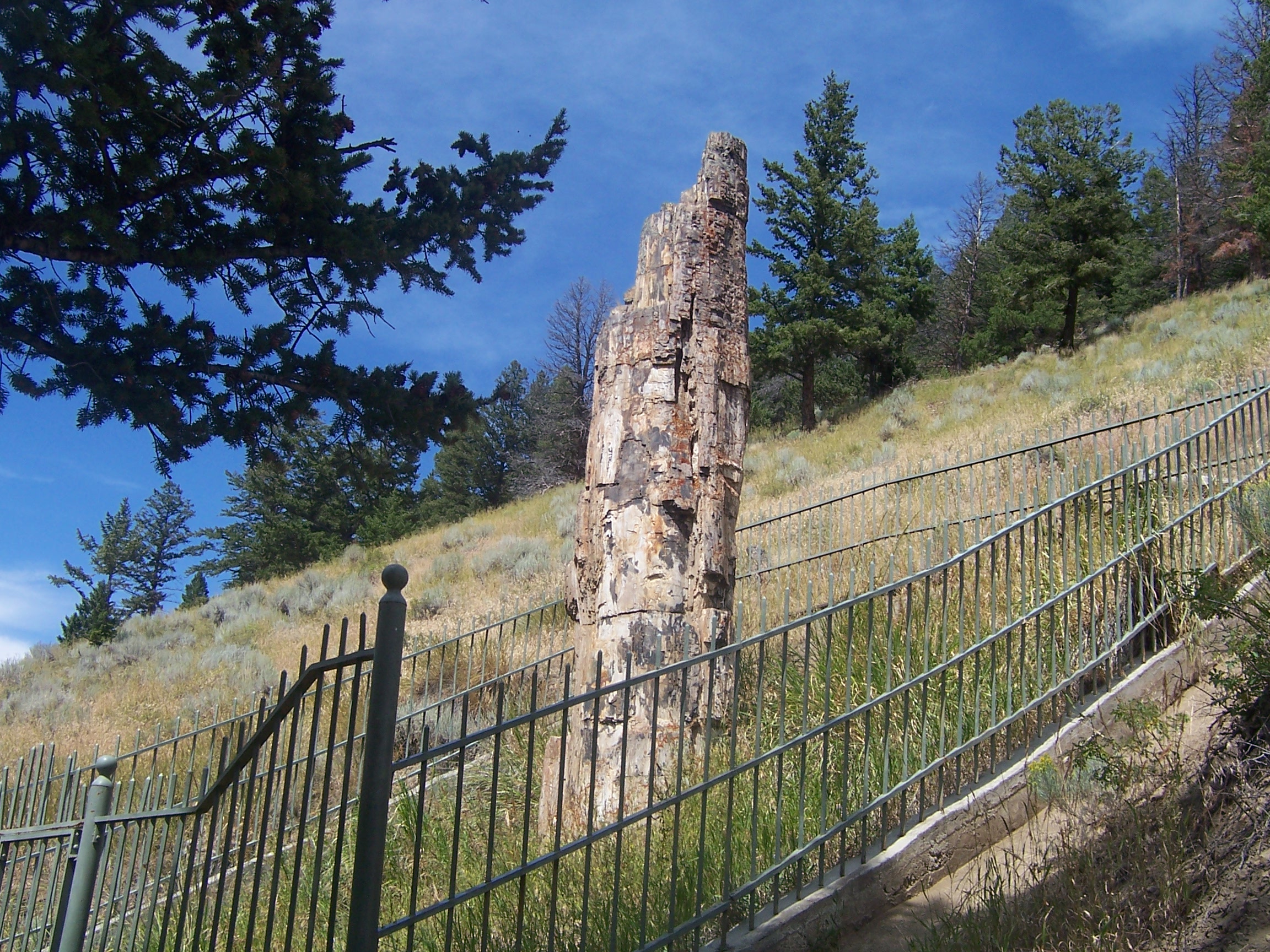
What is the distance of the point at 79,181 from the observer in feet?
19.6

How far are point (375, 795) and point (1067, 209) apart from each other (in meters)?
33.7

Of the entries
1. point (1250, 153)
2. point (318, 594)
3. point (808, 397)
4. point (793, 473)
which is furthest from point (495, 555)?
point (1250, 153)

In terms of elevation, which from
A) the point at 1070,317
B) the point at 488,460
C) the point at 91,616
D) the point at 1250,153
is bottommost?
the point at 91,616

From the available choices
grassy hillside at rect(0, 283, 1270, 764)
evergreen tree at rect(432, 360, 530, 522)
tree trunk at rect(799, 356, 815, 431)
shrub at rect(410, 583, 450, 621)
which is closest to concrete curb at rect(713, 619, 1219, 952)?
grassy hillside at rect(0, 283, 1270, 764)

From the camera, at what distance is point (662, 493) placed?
5359 mm

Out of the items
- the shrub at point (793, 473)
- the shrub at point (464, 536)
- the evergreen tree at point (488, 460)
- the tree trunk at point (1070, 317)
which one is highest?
the tree trunk at point (1070, 317)

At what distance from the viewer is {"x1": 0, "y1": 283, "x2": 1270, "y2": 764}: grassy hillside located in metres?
12.0

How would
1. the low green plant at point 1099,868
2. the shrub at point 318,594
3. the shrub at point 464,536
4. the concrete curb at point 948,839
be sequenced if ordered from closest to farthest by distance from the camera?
1. the low green plant at point 1099,868
2. the concrete curb at point 948,839
3. the shrub at point 318,594
4. the shrub at point 464,536

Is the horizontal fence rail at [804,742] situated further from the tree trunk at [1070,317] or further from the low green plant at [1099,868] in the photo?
the tree trunk at [1070,317]

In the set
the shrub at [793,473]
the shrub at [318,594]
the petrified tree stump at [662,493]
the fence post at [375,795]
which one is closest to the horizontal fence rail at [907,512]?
the petrified tree stump at [662,493]

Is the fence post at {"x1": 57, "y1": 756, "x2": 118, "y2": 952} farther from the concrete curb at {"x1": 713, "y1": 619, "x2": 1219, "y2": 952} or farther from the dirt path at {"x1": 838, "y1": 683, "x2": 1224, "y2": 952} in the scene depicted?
the dirt path at {"x1": 838, "y1": 683, "x2": 1224, "y2": 952}

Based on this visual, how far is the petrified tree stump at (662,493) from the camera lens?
492 centimetres

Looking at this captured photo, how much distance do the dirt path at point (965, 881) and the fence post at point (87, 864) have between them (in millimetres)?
2887

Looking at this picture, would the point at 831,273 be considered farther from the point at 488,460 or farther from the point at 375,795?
the point at 375,795
